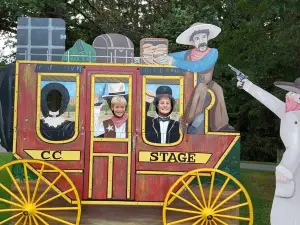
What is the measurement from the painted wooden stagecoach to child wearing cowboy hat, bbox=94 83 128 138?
0.07 meters

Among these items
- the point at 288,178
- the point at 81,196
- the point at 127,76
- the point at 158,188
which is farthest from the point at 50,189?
the point at 288,178

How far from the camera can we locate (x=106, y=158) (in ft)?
18.0

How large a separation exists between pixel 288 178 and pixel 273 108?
2.78 ft

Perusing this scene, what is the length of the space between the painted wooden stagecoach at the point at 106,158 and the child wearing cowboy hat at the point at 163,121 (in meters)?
0.07

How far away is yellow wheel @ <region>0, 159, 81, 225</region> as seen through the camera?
5.36m

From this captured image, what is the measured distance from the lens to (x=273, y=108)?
17.8ft

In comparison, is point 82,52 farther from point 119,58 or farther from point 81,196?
point 81,196

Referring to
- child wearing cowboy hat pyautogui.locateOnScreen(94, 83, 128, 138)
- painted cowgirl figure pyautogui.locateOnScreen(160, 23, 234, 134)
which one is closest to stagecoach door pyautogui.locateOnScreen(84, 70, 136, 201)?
child wearing cowboy hat pyautogui.locateOnScreen(94, 83, 128, 138)

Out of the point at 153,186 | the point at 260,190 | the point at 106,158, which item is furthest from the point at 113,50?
the point at 260,190

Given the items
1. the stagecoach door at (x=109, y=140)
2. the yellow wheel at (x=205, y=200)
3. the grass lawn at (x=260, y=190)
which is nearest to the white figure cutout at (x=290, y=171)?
the yellow wheel at (x=205, y=200)

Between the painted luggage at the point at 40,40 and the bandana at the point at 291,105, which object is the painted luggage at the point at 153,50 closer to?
the painted luggage at the point at 40,40

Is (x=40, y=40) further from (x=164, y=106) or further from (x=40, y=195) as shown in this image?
(x=40, y=195)

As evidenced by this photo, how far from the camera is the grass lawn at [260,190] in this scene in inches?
319

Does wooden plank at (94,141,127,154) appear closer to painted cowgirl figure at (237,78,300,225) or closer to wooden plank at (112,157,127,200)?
wooden plank at (112,157,127,200)
